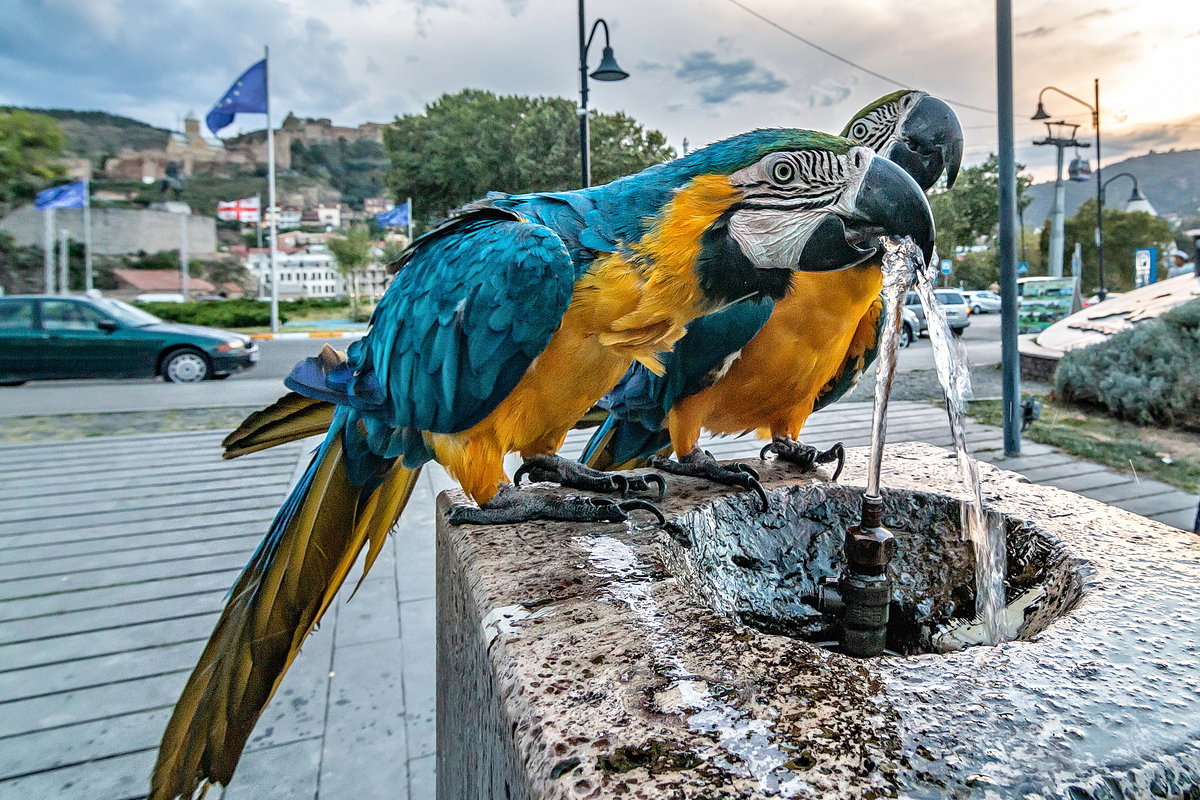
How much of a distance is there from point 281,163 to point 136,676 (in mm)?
95043

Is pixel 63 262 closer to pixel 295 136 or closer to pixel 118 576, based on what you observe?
pixel 118 576

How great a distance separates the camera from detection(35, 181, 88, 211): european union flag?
1756 cm

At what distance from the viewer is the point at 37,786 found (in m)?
1.75

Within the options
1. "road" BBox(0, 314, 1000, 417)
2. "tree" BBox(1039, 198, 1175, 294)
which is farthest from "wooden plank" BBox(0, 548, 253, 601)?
"tree" BBox(1039, 198, 1175, 294)

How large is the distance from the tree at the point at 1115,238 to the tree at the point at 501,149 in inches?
881

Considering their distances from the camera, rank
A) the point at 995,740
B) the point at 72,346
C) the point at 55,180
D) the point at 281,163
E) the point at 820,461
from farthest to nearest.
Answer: the point at 281,163
the point at 55,180
the point at 72,346
the point at 820,461
the point at 995,740

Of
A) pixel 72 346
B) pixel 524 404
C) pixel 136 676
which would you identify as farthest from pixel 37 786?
pixel 72 346

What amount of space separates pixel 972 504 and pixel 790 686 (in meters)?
0.86

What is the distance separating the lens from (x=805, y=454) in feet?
6.95

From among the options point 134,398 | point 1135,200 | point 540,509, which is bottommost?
point 540,509

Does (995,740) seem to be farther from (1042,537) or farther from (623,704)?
(1042,537)

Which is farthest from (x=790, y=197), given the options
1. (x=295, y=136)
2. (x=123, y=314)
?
(x=295, y=136)

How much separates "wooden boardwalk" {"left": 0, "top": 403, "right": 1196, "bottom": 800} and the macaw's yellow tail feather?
845 mm

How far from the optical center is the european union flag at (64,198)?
17.6 m
